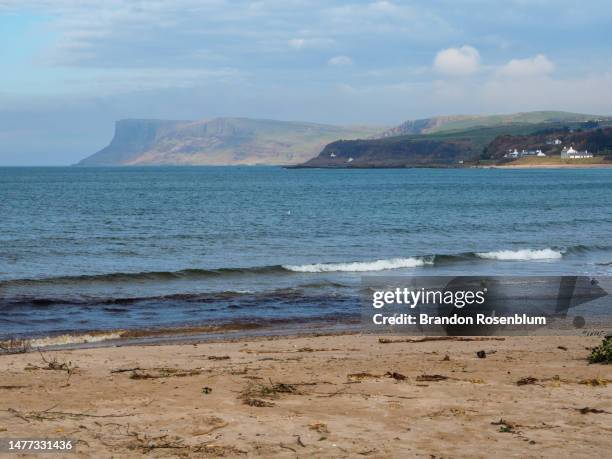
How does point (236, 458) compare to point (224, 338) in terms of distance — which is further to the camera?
point (224, 338)

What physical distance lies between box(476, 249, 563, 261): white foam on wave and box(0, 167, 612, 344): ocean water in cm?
8

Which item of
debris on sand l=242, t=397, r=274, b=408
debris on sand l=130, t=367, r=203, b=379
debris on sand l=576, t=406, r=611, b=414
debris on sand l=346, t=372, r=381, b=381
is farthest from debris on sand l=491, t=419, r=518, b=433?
debris on sand l=130, t=367, r=203, b=379

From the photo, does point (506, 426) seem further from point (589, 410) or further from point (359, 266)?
point (359, 266)

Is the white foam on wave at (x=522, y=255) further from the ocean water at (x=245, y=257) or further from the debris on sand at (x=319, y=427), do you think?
the debris on sand at (x=319, y=427)

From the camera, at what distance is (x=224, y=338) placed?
18125mm

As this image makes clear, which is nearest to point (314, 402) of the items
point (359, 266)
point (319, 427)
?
point (319, 427)

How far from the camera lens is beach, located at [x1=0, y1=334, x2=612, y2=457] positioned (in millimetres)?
8578

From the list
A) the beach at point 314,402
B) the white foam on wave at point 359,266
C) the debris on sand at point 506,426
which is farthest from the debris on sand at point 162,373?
the white foam on wave at point 359,266

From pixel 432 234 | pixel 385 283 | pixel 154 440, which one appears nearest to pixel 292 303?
pixel 385 283

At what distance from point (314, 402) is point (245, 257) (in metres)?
25.7

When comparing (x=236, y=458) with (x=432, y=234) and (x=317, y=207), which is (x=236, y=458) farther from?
(x=317, y=207)

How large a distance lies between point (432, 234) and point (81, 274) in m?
23.1

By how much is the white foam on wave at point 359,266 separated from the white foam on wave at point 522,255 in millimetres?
3524

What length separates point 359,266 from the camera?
31750 mm
